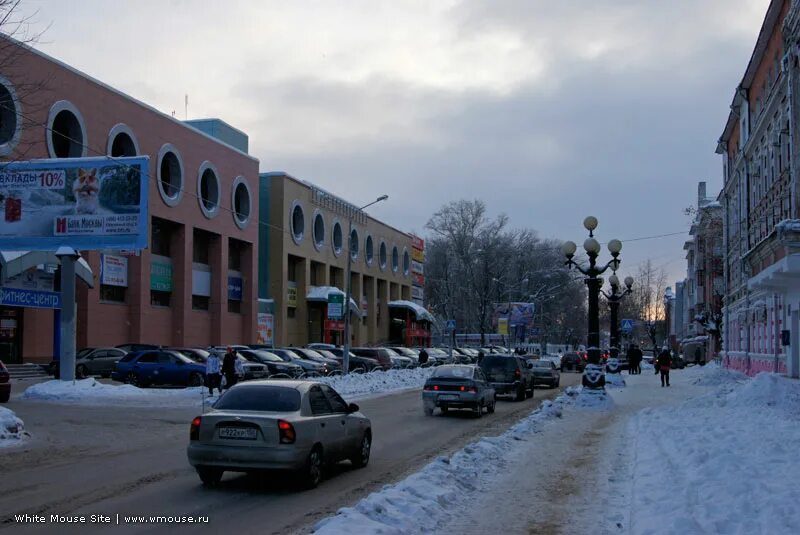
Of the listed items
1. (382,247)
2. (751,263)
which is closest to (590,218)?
(751,263)

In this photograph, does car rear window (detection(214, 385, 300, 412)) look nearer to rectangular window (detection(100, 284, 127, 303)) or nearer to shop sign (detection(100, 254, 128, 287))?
shop sign (detection(100, 254, 128, 287))

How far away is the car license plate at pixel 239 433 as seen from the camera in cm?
1054

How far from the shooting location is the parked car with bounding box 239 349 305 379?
117 feet

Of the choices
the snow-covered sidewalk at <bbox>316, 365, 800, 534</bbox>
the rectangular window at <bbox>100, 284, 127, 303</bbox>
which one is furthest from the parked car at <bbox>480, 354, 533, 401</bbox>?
the rectangular window at <bbox>100, 284, 127, 303</bbox>

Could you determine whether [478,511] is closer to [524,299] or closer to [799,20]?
[799,20]

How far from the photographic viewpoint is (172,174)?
52.2 metres

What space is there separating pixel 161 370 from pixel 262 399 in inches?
871

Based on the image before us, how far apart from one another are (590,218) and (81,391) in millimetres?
17213

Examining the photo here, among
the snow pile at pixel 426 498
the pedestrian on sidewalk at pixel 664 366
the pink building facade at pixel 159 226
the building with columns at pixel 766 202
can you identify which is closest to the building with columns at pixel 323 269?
the pink building facade at pixel 159 226

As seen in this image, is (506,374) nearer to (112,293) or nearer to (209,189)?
(112,293)

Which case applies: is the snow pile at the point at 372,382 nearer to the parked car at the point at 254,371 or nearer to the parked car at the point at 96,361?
the parked car at the point at 254,371

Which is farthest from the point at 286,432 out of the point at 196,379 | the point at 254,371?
the point at 254,371

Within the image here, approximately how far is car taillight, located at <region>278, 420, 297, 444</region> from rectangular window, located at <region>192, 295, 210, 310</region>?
47.1 m

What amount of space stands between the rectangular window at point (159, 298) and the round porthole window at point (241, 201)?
9186 mm
